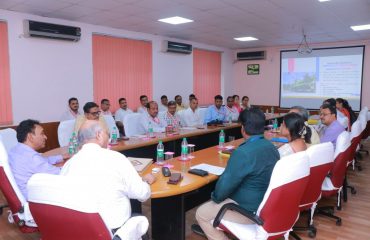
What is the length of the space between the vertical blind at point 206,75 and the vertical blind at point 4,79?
516 centimetres

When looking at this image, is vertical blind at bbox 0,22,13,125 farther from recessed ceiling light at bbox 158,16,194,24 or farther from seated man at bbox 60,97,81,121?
recessed ceiling light at bbox 158,16,194,24

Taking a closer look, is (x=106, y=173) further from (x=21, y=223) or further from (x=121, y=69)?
(x=121, y=69)

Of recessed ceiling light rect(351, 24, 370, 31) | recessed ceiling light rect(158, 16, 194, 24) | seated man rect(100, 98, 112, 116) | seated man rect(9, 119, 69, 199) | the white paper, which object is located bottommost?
the white paper

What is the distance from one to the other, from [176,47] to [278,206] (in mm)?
6623

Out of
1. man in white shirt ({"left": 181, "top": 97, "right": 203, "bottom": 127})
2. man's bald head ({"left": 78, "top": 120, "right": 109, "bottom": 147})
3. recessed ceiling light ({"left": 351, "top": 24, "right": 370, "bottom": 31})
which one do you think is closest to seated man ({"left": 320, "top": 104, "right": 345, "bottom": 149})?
man in white shirt ({"left": 181, "top": 97, "right": 203, "bottom": 127})

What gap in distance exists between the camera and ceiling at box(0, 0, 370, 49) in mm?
4801

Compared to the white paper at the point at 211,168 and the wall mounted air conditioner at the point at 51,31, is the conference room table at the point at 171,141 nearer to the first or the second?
the white paper at the point at 211,168

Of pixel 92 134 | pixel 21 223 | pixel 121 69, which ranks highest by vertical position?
pixel 121 69

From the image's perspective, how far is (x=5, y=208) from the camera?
12.2ft

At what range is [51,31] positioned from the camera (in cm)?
550

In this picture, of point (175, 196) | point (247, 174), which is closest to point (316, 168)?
point (247, 174)

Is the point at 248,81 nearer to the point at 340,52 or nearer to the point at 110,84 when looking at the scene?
the point at 340,52

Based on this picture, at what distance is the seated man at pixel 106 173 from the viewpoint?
1.66 meters

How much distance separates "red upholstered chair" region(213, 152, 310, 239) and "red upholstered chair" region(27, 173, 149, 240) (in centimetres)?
92
